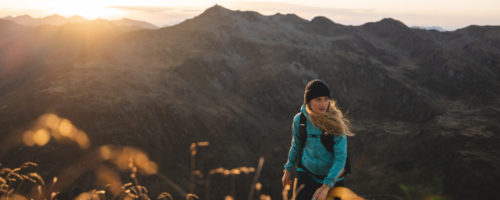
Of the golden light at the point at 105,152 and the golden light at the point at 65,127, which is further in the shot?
the golden light at the point at 65,127

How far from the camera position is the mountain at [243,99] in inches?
1258

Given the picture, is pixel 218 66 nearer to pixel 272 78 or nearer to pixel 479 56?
pixel 272 78

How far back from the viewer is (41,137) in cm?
2812

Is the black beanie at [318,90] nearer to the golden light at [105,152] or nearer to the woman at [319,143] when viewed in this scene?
the woman at [319,143]

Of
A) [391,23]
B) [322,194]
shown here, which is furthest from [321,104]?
[391,23]

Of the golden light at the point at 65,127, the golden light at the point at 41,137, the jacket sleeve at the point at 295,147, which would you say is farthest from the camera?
the golden light at the point at 65,127

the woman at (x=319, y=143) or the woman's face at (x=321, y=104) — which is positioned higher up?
the woman's face at (x=321, y=104)

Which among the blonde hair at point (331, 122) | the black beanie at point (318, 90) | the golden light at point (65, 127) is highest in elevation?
the black beanie at point (318, 90)

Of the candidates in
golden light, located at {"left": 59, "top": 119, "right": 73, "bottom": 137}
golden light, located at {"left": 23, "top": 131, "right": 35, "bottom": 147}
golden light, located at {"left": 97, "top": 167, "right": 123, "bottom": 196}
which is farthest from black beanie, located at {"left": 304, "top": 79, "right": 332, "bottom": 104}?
golden light, located at {"left": 59, "top": 119, "right": 73, "bottom": 137}

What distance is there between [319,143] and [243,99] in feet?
168

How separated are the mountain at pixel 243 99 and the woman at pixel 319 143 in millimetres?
5210

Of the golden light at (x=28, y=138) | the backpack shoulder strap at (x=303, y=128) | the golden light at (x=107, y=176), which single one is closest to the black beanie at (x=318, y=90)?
the backpack shoulder strap at (x=303, y=128)

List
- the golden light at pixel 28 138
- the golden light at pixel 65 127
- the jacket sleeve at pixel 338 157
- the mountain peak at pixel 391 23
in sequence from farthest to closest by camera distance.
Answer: the mountain peak at pixel 391 23, the golden light at pixel 65 127, the golden light at pixel 28 138, the jacket sleeve at pixel 338 157

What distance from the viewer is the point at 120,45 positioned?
56438 millimetres
